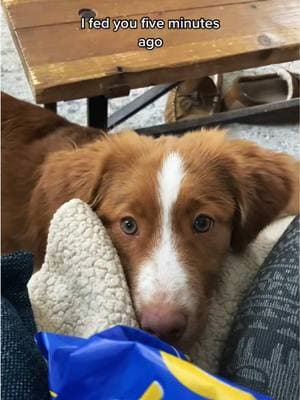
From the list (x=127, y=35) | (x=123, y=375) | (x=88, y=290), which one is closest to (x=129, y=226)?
(x=88, y=290)

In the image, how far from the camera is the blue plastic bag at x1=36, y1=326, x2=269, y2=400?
774 mm

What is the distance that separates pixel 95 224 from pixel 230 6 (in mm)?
848

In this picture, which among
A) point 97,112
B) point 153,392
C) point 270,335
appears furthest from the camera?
point 97,112

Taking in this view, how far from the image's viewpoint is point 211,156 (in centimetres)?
129

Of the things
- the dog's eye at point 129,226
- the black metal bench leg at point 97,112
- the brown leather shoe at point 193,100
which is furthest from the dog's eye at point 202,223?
the brown leather shoe at point 193,100

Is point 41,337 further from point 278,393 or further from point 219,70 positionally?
point 219,70

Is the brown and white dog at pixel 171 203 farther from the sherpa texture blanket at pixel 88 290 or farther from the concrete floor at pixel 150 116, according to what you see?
the concrete floor at pixel 150 116

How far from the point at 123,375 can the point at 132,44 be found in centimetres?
99

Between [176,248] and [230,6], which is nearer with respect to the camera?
[176,248]

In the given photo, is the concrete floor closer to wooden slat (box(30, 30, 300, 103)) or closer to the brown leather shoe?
the brown leather shoe

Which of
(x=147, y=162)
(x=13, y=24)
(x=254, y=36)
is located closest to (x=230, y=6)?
(x=254, y=36)

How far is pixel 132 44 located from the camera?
5.26 ft

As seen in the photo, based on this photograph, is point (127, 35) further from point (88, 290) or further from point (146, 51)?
point (88, 290)

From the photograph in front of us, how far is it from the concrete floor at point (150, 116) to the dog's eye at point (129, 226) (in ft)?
3.70
